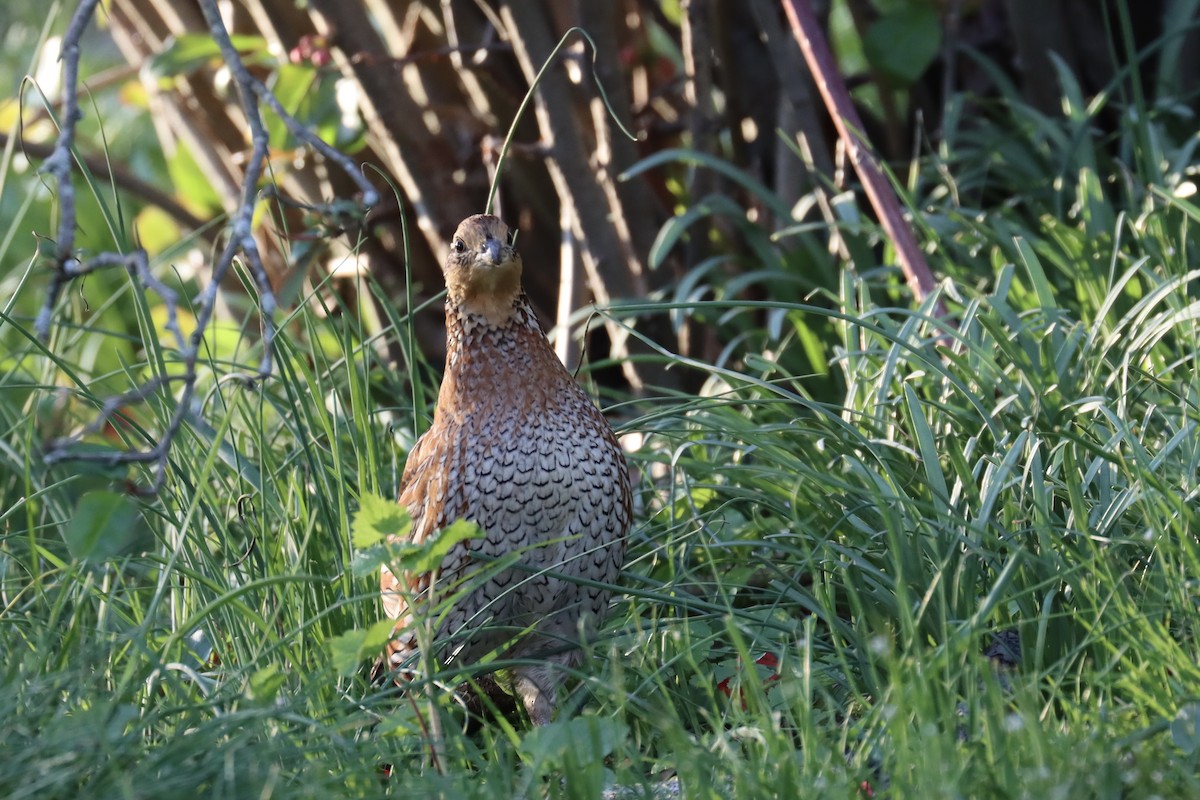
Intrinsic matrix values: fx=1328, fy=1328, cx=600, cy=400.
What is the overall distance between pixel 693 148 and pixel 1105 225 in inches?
47.4

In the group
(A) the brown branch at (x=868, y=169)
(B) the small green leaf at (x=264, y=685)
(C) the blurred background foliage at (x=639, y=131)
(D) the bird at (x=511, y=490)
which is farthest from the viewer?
(C) the blurred background foliage at (x=639, y=131)

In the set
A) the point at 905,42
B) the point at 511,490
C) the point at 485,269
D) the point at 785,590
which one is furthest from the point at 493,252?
the point at 905,42

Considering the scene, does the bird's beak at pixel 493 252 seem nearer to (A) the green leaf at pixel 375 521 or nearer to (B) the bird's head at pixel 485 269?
(B) the bird's head at pixel 485 269

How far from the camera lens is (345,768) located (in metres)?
2.04

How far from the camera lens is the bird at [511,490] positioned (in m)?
2.47

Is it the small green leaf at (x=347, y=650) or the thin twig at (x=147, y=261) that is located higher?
the thin twig at (x=147, y=261)

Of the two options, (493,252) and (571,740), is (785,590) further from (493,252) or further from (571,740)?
(493,252)

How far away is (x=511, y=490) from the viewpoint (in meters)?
2.47

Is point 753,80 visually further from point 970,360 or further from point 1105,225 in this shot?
point 970,360

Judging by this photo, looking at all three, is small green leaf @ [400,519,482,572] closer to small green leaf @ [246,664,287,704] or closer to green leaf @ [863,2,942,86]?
small green leaf @ [246,664,287,704]

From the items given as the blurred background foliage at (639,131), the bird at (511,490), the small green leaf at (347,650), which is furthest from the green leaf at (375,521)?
the blurred background foliage at (639,131)

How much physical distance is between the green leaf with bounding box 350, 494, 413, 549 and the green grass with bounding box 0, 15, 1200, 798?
0.16 m

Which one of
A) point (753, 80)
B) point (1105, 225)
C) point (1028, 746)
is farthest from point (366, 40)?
point (1028, 746)

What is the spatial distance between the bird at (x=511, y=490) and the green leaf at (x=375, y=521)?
37cm
